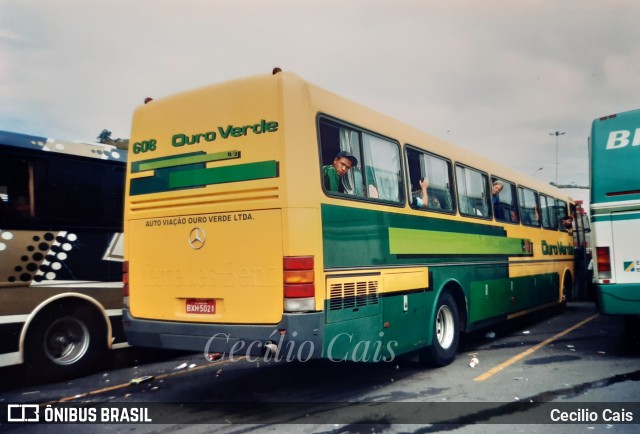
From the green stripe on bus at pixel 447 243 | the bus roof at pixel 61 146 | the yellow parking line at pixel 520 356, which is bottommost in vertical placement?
the yellow parking line at pixel 520 356

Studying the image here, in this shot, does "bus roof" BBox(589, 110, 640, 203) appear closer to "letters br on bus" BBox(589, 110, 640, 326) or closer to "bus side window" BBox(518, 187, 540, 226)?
"letters br on bus" BBox(589, 110, 640, 326)

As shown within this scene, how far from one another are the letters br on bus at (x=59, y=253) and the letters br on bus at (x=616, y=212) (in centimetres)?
691

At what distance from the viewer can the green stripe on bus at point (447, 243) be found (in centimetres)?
673

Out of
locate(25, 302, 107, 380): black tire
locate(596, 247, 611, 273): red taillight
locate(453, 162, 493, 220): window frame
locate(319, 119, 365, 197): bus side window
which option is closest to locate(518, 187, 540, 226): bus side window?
locate(453, 162, 493, 220): window frame

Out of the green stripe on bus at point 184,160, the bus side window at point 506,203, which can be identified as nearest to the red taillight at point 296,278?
the green stripe on bus at point 184,160

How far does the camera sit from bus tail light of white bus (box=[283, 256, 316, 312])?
5.16m

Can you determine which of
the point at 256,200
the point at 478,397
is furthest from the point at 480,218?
the point at 256,200

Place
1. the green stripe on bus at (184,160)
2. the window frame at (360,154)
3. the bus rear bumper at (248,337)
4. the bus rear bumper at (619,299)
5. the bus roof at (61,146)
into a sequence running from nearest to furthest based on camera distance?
the bus rear bumper at (248,337) → the window frame at (360,154) → the green stripe on bus at (184,160) → the bus roof at (61,146) → the bus rear bumper at (619,299)

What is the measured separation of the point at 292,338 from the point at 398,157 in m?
2.94

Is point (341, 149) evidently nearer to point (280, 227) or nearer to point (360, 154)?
point (360, 154)

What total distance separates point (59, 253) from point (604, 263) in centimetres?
749

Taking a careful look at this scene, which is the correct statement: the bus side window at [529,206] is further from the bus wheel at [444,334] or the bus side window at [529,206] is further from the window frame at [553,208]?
the bus wheel at [444,334]

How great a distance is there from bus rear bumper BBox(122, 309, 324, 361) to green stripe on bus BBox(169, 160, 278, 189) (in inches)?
56.4

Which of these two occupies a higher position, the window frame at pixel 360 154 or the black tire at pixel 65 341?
the window frame at pixel 360 154
